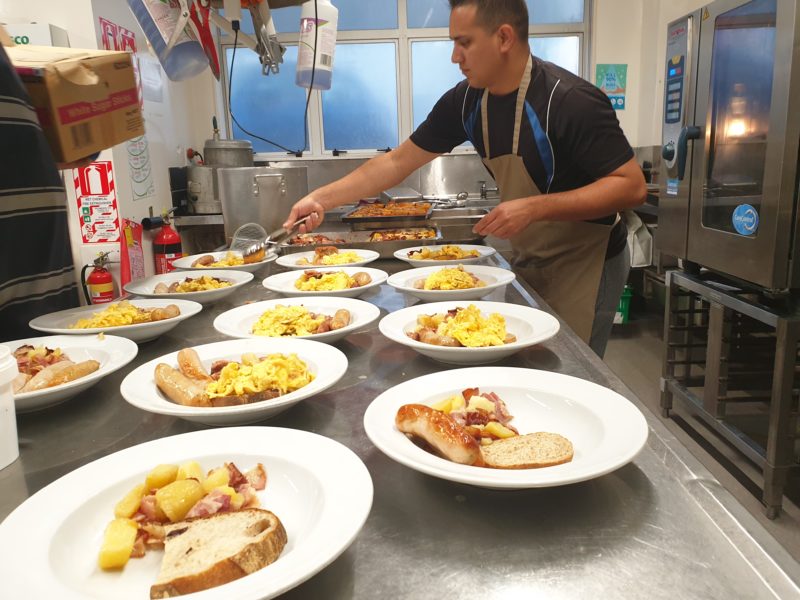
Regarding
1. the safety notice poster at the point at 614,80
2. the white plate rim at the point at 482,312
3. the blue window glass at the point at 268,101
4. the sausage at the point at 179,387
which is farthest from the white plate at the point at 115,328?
the safety notice poster at the point at 614,80

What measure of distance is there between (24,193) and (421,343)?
109 cm

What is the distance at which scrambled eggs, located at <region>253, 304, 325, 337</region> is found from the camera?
1.42m

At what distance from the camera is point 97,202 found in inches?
122

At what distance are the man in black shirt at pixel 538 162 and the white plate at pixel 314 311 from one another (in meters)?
0.52

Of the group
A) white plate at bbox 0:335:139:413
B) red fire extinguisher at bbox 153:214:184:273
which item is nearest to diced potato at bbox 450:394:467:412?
white plate at bbox 0:335:139:413

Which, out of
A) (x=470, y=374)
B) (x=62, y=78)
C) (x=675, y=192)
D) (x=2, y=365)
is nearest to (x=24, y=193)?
(x=62, y=78)

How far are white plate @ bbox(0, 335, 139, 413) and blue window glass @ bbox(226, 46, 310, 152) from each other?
4620 mm

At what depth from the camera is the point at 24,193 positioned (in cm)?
150

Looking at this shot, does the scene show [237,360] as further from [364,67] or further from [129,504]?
[364,67]

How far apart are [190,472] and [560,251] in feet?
5.95

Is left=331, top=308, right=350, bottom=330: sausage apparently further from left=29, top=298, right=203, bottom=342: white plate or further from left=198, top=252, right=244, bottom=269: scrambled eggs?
left=198, top=252, right=244, bottom=269: scrambled eggs

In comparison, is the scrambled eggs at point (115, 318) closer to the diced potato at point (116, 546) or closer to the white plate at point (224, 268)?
the white plate at point (224, 268)

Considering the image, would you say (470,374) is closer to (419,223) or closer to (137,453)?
(137,453)

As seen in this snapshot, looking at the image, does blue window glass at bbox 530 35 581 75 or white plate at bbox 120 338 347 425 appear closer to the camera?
white plate at bbox 120 338 347 425
